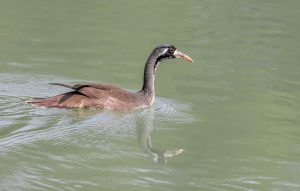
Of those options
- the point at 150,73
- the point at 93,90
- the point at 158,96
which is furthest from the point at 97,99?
the point at 158,96

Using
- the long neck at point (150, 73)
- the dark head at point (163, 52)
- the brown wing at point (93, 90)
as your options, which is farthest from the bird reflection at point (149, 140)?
the dark head at point (163, 52)

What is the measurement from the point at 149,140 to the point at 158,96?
255cm

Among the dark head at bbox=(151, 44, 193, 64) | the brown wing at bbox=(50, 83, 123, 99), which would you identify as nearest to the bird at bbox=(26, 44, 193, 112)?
the brown wing at bbox=(50, 83, 123, 99)

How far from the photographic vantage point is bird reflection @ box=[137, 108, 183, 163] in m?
10.0

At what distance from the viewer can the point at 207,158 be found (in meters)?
10.1

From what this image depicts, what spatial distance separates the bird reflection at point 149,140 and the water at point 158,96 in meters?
0.02

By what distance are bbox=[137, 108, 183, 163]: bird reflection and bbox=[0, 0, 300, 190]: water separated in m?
0.02

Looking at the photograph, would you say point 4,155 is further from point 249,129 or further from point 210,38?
point 210,38

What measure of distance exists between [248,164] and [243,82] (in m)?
4.18

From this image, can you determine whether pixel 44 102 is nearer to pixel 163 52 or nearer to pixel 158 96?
pixel 163 52

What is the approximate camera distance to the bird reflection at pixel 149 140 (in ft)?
33.0

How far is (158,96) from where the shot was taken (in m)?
13.2

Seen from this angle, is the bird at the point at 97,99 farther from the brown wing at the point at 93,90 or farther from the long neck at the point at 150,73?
the long neck at the point at 150,73

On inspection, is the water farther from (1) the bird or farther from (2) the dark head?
(2) the dark head
